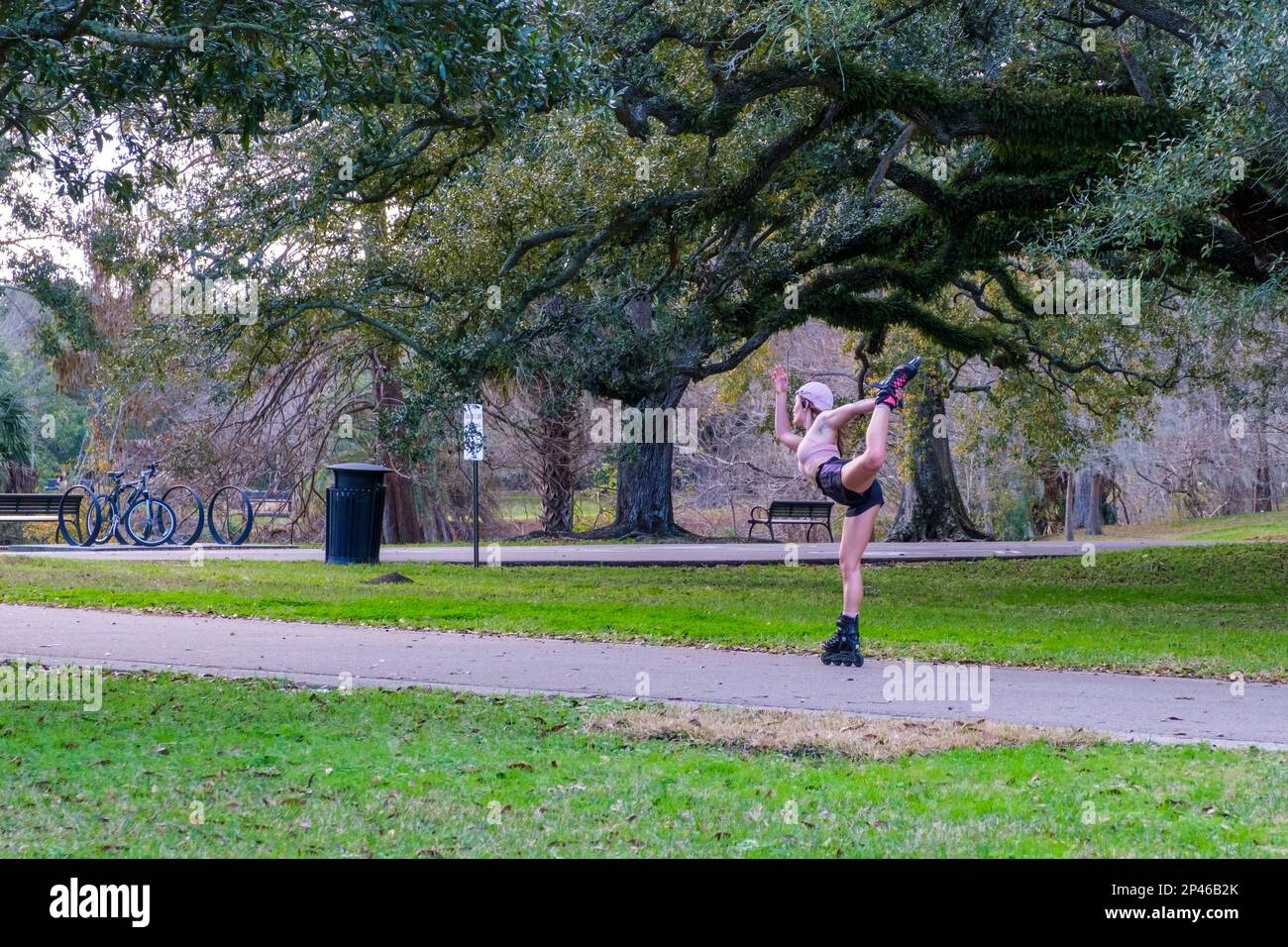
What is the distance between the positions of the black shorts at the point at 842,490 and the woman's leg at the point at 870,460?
5 cm

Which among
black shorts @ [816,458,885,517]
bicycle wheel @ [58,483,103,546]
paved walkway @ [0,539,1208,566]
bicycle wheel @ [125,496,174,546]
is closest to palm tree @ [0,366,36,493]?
bicycle wheel @ [58,483,103,546]

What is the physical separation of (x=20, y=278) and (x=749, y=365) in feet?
53.5

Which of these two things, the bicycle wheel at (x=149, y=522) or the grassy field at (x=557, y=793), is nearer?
the grassy field at (x=557, y=793)

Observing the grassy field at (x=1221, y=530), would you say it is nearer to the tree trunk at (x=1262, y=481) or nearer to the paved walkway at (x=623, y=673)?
the tree trunk at (x=1262, y=481)

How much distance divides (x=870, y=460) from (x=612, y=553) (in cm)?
1389

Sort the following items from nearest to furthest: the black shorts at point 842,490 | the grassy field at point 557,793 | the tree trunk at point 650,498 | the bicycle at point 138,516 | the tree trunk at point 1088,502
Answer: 1. the grassy field at point 557,793
2. the black shorts at point 842,490
3. the bicycle at point 138,516
4. the tree trunk at point 650,498
5. the tree trunk at point 1088,502

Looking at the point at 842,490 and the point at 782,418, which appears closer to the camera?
the point at 842,490

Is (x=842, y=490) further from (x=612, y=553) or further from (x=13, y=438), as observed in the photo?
(x=13, y=438)

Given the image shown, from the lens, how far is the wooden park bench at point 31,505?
2358 centimetres

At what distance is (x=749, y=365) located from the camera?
3192 centimetres

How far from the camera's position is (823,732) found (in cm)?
690

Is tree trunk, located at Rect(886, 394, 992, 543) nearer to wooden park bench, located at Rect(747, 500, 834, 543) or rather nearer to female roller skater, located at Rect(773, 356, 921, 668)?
wooden park bench, located at Rect(747, 500, 834, 543)

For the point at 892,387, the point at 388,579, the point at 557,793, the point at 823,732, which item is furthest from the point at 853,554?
the point at 388,579

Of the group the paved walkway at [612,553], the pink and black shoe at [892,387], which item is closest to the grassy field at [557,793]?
the pink and black shoe at [892,387]
